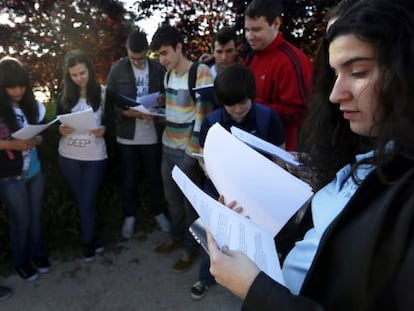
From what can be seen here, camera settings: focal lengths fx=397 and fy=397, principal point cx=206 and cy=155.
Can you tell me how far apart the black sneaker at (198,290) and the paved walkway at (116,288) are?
0.12 ft

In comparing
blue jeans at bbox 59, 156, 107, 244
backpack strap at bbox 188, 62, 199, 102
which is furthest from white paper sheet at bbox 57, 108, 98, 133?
backpack strap at bbox 188, 62, 199, 102

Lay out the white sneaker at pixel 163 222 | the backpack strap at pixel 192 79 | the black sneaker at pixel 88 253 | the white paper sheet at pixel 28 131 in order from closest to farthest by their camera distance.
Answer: the white paper sheet at pixel 28 131, the backpack strap at pixel 192 79, the black sneaker at pixel 88 253, the white sneaker at pixel 163 222

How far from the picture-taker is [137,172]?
3.71 metres

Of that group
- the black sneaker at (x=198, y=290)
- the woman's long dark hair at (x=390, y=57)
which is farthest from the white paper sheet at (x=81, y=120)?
the woman's long dark hair at (x=390, y=57)

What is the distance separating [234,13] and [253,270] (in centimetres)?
463

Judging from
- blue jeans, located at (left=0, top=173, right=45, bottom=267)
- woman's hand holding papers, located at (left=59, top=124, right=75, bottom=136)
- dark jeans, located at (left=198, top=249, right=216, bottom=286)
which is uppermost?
woman's hand holding papers, located at (left=59, top=124, right=75, bottom=136)

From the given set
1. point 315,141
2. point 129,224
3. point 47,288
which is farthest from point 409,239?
point 129,224

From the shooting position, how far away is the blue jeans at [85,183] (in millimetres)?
3238

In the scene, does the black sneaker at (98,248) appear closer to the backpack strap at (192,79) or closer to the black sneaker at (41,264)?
the black sneaker at (41,264)

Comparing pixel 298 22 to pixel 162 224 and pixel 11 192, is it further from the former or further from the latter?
pixel 11 192

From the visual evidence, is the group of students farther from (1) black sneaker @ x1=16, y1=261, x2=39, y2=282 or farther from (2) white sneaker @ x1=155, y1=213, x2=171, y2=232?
(2) white sneaker @ x1=155, y1=213, x2=171, y2=232

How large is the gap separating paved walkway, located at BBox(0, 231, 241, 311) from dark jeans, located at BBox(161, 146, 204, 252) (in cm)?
20

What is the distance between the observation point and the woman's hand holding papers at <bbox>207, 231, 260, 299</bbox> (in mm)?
985

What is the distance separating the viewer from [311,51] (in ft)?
17.0
